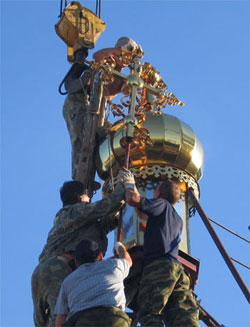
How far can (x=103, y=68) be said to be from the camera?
387 inches

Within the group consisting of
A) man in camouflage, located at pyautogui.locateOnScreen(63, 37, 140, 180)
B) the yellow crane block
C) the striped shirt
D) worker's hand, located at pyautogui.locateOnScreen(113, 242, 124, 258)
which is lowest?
the striped shirt

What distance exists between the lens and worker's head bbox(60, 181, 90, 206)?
877 cm

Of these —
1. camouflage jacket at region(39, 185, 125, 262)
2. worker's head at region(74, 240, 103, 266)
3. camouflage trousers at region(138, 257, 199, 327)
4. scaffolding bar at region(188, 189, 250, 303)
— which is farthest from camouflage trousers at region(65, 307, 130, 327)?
A: scaffolding bar at region(188, 189, 250, 303)

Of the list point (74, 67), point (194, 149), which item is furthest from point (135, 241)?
point (74, 67)

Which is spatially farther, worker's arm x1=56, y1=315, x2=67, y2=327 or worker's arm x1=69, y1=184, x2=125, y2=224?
worker's arm x1=69, y1=184, x2=125, y2=224

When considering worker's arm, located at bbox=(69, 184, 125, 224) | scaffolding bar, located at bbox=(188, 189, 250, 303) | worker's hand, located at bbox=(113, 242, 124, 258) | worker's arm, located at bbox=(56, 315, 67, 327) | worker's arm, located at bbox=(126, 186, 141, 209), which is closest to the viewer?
worker's arm, located at bbox=(56, 315, 67, 327)

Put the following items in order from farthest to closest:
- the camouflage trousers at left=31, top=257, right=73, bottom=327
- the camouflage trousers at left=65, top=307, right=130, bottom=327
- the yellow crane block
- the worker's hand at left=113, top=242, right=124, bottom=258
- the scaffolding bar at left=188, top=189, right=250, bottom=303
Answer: the yellow crane block
the scaffolding bar at left=188, top=189, right=250, bottom=303
the camouflage trousers at left=31, top=257, right=73, bottom=327
the worker's hand at left=113, top=242, right=124, bottom=258
the camouflage trousers at left=65, top=307, right=130, bottom=327

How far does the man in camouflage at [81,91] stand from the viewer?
10.7m

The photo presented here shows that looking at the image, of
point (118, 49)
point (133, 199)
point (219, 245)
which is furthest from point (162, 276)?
point (118, 49)

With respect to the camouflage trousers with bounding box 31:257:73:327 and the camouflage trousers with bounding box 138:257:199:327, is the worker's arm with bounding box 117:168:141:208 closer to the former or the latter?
the camouflage trousers with bounding box 138:257:199:327

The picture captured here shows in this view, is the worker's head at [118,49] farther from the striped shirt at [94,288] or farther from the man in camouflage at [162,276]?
the striped shirt at [94,288]

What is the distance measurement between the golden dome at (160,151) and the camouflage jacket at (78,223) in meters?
1.43

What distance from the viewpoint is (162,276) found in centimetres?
780

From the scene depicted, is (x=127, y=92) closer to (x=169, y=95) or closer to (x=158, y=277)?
(x=169, y=95)
